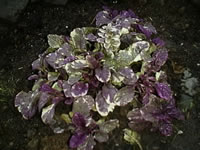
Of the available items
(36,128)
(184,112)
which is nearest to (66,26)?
(36,128)

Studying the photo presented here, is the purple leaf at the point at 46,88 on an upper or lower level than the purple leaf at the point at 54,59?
lower

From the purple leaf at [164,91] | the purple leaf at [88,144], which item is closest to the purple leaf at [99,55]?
the purple leaf at [164,91]

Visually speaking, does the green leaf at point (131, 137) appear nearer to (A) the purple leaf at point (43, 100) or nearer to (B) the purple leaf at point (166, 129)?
(B) the purple leaf at point (166, 129)

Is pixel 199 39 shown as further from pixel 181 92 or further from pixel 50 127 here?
pixel 50 127

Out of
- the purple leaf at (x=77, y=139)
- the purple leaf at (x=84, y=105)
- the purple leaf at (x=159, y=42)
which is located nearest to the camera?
the purple leaf at (x=77, y=139)

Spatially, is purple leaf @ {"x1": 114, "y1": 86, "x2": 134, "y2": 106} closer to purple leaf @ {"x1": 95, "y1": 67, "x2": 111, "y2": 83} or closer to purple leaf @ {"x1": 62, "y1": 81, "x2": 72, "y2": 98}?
purple leaf @ {"x1": 95, "y1": 67, "x2": 111, "y2": 83}

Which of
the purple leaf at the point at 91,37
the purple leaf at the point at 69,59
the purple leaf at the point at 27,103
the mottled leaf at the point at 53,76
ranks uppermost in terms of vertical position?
the purple leaf at the point at 91,37

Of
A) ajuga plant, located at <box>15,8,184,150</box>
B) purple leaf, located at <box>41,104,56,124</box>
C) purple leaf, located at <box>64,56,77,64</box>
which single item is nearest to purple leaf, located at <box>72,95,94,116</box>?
ajuga plant, located at <box>15,8,184,150</box>
